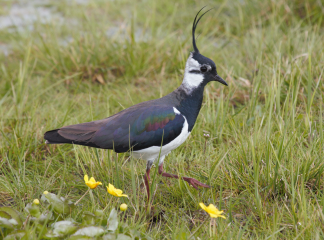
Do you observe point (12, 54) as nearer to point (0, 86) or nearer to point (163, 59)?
point (0, 86)

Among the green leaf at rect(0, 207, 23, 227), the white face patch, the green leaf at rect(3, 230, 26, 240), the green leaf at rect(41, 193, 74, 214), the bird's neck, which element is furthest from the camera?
the white face patch

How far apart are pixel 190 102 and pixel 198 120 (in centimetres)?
68

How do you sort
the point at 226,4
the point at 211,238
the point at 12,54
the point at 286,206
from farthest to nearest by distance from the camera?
the point at 226,4
the point at 12,54
the point at 286,206
the point at 211,238

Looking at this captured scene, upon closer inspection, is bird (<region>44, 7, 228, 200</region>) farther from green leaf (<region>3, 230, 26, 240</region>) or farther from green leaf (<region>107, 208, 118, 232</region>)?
green leaf (<region>3, 230, 26, 240</region>)

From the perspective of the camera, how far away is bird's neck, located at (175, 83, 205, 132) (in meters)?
3.02

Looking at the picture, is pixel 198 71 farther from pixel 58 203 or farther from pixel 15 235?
pixel 15 235

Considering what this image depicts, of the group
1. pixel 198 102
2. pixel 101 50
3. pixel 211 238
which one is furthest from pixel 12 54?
pixel 211 238

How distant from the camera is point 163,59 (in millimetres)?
4949

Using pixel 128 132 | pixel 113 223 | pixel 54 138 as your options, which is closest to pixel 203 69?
pixel 128 132

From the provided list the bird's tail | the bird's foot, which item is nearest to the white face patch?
the bird's foot

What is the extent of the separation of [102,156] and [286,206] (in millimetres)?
1521

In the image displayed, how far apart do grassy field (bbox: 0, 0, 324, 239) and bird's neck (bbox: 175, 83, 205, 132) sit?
0.36 meters

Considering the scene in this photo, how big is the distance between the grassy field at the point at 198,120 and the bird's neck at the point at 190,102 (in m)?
0.36

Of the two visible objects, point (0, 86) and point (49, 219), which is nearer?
point (49, 219)
